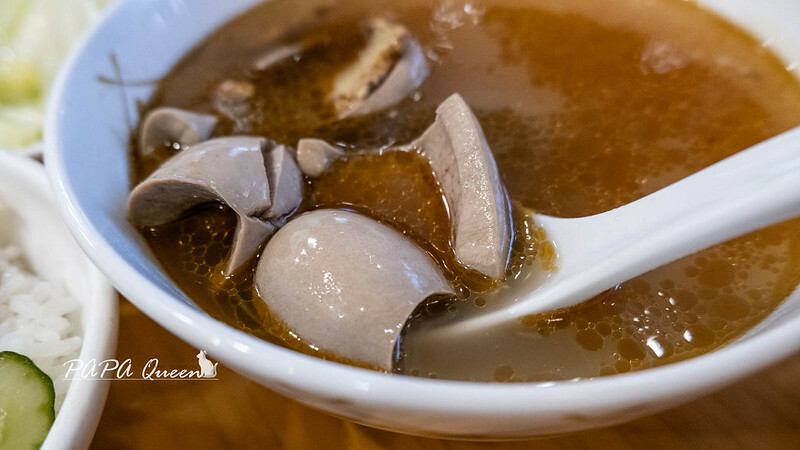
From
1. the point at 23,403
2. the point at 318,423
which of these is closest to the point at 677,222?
the point at 318,423

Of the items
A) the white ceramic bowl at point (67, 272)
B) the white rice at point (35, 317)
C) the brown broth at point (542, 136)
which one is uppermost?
the brown broth at point (542, 136)

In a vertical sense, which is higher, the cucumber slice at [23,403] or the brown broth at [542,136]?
the brown broth at [542,136]

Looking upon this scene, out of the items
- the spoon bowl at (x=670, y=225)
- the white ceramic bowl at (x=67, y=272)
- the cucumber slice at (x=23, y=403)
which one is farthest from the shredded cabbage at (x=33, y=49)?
the spoon bowl at (x=670, y=225)

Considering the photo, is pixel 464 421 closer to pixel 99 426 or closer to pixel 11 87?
pixel 99 426

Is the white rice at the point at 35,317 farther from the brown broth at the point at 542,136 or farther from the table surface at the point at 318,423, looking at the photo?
the brown broth at the point at 542,136

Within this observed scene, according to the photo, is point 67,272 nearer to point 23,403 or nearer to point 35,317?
point 35,317

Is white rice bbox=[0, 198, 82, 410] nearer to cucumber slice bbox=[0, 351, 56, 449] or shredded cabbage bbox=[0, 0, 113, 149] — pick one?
cucumber slice bbox=[0, 351, 56, 449]

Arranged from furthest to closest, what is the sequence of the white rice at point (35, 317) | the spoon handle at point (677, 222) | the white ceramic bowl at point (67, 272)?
the white rice at point (35, 317), the white ceramic bowl at point (67, 272), the spoon handle at point (677, 222)
